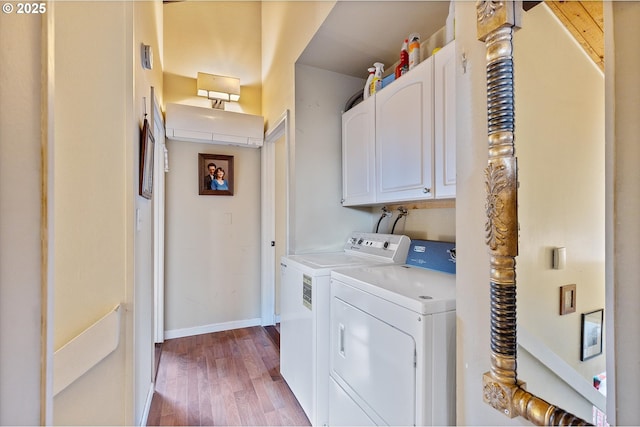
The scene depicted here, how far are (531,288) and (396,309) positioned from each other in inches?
19.5

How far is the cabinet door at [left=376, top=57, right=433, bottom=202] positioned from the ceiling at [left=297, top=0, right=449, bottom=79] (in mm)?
380

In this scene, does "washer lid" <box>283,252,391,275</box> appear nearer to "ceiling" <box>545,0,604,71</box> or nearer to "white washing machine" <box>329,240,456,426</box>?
"white washing machine" <box>329,240,456,426</box>

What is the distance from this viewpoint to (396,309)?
106 centimetres

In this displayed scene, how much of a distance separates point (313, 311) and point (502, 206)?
120 cm

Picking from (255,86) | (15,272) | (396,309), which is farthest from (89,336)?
(255,86)

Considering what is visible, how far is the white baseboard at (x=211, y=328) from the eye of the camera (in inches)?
113

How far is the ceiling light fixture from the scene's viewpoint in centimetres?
288

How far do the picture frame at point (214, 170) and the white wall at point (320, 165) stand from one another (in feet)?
3.66

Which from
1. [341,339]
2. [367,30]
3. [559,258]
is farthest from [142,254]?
[367,30]

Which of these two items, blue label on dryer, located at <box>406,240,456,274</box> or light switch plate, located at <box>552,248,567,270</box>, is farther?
blue label on dryer, located at <box>406,240,456,274</box>

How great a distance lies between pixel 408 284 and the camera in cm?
123

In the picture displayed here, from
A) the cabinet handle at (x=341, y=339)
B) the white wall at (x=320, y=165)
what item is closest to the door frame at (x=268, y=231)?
the white wall at (x=320, y=165)

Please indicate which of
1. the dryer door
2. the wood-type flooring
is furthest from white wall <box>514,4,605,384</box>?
the wood-type flooring

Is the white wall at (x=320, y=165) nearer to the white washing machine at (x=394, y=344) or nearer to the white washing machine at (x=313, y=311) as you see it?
the white washing machine at (x=313, y=311)
